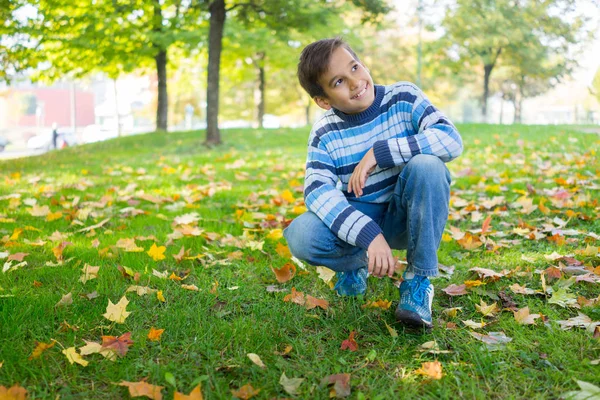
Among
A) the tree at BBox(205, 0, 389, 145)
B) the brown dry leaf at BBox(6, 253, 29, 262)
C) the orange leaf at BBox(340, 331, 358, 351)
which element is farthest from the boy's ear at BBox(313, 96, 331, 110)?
the tree at BBox(205, 0, 389, 145)

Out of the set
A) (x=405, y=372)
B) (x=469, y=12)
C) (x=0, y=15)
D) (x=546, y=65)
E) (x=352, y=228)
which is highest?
(x=469, y=12)

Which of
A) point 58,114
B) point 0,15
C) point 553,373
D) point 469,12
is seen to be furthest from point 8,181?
point 58,114

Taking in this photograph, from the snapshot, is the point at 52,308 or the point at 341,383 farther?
the point at 52,308

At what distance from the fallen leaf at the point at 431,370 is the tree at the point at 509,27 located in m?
23.4

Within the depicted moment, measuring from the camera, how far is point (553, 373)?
1.74 m

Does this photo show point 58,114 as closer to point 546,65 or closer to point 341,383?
point 546,65

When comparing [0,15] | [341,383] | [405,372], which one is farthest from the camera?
[0,15]

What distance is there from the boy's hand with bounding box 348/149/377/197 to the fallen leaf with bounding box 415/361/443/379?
2.52 feet

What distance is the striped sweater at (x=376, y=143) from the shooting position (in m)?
2.25

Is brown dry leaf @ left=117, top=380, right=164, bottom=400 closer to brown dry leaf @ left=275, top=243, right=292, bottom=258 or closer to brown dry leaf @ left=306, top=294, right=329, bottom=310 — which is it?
brown dry leaf @ left=306, top=294, right=329, bottom=310

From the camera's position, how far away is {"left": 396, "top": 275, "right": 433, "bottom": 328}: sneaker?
2092mm

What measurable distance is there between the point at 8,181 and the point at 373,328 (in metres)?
5.49

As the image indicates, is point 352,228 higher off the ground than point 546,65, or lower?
lower

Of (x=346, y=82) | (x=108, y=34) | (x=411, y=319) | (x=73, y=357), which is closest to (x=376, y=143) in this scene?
(x=346, y=82)
